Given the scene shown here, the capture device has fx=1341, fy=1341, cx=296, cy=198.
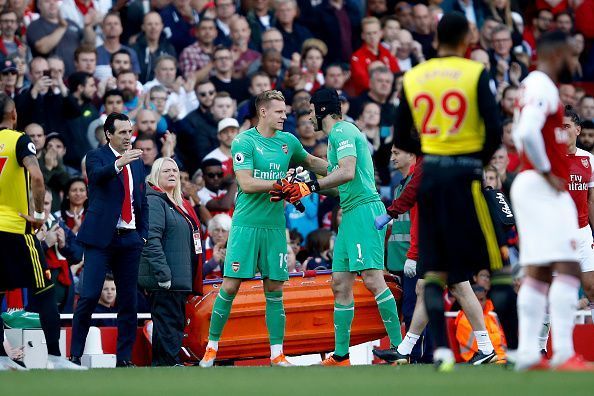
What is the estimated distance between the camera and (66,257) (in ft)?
50.3

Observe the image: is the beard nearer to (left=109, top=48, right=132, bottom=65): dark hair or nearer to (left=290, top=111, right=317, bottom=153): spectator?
(left=109, top=48, right=132, bottom=65): dark hair

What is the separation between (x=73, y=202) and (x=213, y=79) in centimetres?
397

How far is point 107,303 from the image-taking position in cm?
1550

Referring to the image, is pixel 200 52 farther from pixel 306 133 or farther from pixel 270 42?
pixel 306 133

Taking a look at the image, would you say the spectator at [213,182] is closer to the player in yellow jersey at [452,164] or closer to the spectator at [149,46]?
the spectator at [149,46]

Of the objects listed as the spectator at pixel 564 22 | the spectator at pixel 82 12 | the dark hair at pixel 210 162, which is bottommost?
the dark hair at pixel 210 162

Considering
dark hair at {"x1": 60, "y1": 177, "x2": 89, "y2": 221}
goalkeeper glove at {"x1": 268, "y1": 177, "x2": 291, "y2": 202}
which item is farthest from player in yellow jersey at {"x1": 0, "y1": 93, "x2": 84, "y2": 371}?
dark hair at {"x1": 60, "y1": 177, "x2": 89, "y2": 221}

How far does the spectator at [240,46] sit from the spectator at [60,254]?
5156mm

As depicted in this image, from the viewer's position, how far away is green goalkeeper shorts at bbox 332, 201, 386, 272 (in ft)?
42.0

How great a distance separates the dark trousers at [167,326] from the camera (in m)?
14.0

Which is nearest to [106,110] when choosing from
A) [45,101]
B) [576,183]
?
[45,101]

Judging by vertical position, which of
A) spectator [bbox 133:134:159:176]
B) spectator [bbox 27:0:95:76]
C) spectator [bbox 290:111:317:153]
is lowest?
spectator [bbox 133:134:159:176]

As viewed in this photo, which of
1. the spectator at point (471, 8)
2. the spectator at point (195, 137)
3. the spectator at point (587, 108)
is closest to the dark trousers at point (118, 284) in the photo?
the spectator at point (195, 137)

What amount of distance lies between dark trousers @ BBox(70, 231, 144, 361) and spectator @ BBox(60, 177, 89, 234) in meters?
2.72
